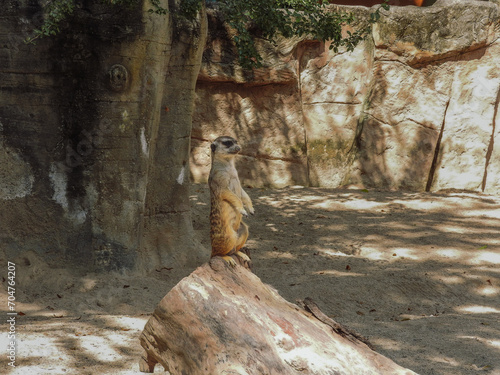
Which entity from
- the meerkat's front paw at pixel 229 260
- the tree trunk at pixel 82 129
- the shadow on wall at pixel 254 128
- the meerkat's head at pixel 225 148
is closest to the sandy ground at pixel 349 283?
the tree trunk at pixel 82 129

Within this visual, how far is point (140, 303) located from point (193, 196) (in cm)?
336

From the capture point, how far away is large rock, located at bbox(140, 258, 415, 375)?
3.20 meters

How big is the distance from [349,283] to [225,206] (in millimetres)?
2634

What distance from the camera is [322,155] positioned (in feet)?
32.8

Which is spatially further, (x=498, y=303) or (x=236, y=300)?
(x=498, y=303)

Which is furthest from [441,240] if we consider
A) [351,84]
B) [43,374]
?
[43,374]

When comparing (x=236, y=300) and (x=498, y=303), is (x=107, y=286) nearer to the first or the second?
(x=236, y=300)

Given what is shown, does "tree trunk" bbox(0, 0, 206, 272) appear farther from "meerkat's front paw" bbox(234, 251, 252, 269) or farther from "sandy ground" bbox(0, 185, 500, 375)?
"meerkat's front paw" bbox(234, 251, 252, 269)

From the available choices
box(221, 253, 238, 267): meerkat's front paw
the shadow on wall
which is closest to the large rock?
box(221, 253, 238, 267): meerkat's front paw

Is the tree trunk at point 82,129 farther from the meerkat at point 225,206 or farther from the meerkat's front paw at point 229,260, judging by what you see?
the meerkat's front paw at point 229,260

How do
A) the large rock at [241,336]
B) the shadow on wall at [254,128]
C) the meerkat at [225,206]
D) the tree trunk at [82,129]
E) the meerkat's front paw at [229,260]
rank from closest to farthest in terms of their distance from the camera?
the large rock at [241,336] → the meerkat's front paw at [229,260] → the meerkat at [225,206] → the tree trunk at [82,129] → the shadow on wall at [254,128]

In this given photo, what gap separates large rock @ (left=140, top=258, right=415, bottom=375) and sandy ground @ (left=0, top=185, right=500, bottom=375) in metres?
0.58

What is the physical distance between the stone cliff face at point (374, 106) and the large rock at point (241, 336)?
20.6 feet

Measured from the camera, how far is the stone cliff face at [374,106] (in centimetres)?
955
